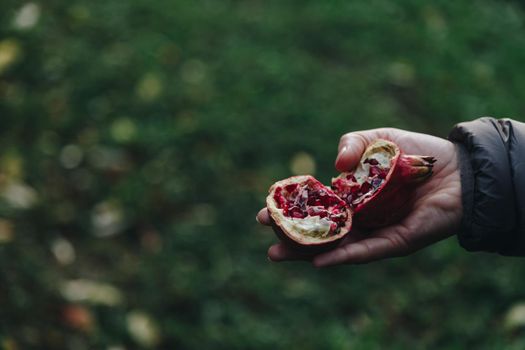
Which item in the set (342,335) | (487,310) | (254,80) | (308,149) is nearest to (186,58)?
(254,80)

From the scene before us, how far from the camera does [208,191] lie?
10.8 feet

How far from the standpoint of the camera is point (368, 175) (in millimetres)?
2354

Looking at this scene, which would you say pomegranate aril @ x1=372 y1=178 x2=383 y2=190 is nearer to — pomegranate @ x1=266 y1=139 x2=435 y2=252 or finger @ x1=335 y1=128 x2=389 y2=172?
pomegranate @ x1=266 y1=139 x2=435 y2=252

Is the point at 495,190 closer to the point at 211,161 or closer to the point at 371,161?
the point at 371,161

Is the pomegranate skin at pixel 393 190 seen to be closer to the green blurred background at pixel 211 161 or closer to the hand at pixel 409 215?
the hand at pixel 409 215

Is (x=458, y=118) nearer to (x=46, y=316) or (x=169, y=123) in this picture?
(x=169, y=123)

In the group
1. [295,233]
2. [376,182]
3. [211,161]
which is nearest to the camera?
[295,233]

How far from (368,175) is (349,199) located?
0.35 feet

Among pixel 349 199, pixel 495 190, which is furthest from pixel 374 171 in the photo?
pixel 495 190

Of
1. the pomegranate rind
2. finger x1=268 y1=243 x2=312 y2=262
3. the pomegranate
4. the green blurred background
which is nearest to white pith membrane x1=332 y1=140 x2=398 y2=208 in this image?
the pomegranate

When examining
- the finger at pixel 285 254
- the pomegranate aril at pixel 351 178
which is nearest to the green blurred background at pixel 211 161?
the finger at pixel 285 254

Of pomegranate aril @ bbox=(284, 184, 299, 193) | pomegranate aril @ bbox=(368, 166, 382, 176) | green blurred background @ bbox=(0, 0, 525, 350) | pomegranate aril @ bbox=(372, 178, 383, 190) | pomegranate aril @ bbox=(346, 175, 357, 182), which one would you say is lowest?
green blurred background @ bbox=(0, 0, 525, 350)

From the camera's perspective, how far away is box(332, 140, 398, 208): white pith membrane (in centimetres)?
231

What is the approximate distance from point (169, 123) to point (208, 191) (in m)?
0.47
